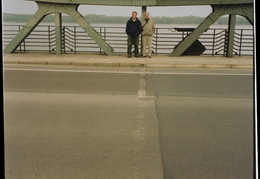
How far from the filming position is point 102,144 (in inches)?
175

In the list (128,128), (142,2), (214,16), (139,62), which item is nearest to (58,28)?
(142,2)

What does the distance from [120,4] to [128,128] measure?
30.0 ft

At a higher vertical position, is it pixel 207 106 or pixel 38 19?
pixel 38 19

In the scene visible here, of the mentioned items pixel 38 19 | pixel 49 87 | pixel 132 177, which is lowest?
pixel 132 177

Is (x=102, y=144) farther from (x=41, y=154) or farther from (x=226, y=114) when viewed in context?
(x=226, y=114)

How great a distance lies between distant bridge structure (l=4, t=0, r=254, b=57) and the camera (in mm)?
12914

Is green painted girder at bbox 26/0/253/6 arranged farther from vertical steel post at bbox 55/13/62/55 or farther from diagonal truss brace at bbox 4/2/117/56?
vertical steel post at bbox 55/13/62/55

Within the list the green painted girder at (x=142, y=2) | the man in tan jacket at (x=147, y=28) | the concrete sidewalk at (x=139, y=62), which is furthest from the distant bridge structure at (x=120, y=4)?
the concrete sidewalk at (x=139, y=62)

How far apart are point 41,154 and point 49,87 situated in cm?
418

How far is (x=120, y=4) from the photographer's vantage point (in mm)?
13250

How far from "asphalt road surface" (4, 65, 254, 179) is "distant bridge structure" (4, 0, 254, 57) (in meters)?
4.47

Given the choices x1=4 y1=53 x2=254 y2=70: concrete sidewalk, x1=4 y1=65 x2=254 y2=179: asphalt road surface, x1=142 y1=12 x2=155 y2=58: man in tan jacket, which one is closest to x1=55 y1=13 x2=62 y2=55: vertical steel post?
x1=4 y1=53 x2=254 y2=70: concrete sidewalk

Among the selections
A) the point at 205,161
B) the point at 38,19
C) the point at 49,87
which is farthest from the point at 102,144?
the point at 38,19

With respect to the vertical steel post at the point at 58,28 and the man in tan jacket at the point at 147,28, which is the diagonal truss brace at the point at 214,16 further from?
the vertical steel post at the point at 58,28
